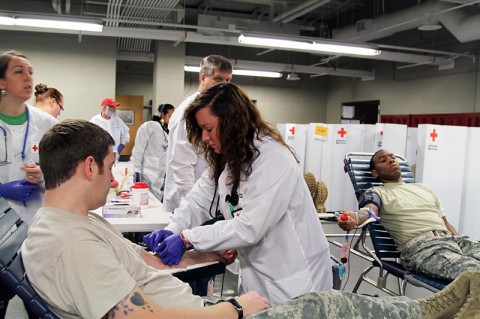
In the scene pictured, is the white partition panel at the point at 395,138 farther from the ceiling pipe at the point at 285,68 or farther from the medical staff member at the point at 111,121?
the ceiling pipe at the point at 285,68

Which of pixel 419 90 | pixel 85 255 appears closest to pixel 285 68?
pixel 419 90

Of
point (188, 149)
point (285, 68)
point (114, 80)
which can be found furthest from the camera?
point (285, 68)

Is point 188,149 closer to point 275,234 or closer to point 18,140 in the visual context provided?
point 18,140

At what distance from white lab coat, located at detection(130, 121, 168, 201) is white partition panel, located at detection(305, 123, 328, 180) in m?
2.68

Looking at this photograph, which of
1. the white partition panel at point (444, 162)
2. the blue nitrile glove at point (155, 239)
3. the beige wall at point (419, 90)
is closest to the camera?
the blue nitrile glove at point (155, 239)

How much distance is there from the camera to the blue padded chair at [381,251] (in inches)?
95.5

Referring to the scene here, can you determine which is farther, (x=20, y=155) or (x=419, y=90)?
(x=419, y=90)

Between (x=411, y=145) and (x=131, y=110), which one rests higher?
(x=131, y=110)

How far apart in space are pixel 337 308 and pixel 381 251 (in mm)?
1990

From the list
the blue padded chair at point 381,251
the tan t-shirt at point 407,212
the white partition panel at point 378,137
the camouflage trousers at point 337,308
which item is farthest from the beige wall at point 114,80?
the camouflage trousers at point 337,308

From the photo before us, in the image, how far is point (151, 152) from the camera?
4391mm

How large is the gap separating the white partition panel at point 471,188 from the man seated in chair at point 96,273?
13.7 feet

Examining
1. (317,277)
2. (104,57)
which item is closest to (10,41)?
(104,57)

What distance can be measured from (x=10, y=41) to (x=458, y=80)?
320 inches
